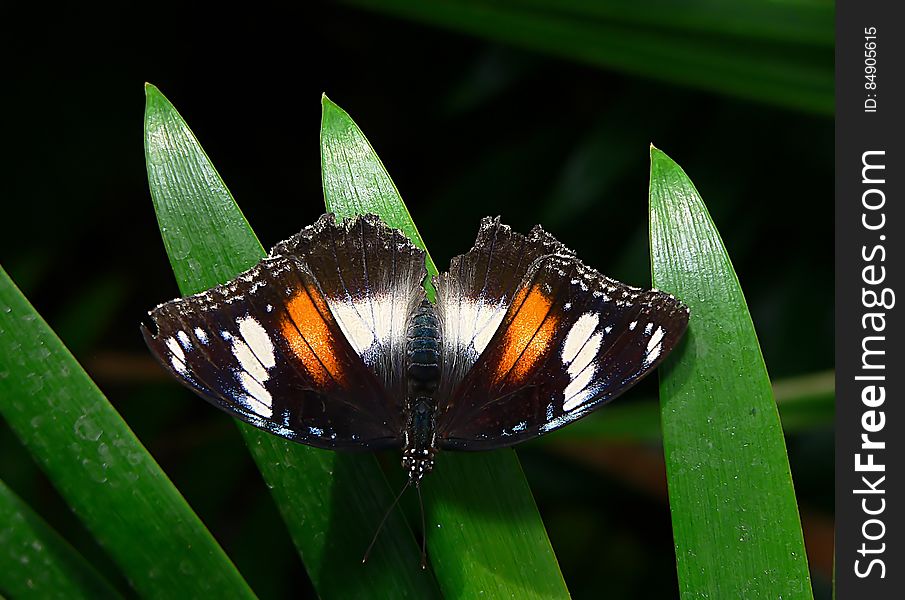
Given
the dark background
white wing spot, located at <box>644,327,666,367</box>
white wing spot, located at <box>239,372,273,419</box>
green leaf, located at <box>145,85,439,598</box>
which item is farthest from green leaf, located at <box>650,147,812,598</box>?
the dark background

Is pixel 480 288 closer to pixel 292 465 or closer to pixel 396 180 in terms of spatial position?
pixel 292 465

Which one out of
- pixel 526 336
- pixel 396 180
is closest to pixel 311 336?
pixel 526 336

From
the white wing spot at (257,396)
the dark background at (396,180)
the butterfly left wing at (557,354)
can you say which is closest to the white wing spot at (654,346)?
the butterfly left wing at (557,354)

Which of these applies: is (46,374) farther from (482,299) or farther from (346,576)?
(482,299)

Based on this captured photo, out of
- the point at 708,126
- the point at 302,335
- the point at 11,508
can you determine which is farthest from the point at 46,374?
the point at 708,126

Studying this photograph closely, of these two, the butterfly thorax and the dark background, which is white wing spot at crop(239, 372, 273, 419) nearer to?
the butterfly thorax

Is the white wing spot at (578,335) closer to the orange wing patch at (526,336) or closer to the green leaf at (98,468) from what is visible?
the orange wing patch at (526,336)
